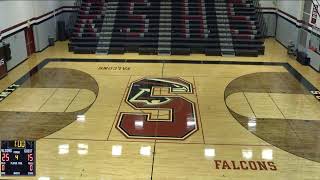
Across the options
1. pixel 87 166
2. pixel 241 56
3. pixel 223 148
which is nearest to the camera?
pixel 87 166

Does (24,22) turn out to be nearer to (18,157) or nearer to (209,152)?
(209,152)

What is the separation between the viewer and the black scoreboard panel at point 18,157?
6094 millimetres

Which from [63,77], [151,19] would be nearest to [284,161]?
[63,77]

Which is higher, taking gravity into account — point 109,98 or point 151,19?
point 151,19

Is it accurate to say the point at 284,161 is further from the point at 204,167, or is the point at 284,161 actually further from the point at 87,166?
the point at 87,166

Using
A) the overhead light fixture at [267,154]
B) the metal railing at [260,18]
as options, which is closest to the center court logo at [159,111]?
the overhead light fixture at [267,154]

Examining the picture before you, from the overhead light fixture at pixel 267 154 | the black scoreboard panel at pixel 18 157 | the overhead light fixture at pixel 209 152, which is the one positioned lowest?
the overhead light fixture at pixel 267 154

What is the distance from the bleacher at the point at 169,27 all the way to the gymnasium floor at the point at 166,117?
1539mm

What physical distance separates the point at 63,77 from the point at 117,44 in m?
4.88

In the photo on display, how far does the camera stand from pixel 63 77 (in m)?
14.9

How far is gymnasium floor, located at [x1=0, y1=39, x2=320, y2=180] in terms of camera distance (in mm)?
8531

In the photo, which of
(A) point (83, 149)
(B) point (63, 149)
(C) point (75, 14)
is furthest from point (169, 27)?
(B) point (63, 149)

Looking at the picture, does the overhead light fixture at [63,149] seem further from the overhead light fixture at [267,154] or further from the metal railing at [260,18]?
the metal railing at [260,18]

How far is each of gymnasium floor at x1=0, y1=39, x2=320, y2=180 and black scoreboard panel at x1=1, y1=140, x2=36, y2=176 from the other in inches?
75.9
